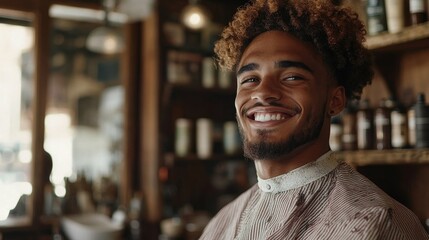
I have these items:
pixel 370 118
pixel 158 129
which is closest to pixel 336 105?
pixel 370 118

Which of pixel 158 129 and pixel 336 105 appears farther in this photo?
pixel 158 129

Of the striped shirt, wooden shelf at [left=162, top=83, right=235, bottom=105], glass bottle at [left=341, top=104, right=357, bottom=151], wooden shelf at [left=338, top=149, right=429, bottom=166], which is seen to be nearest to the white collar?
the striped shirt

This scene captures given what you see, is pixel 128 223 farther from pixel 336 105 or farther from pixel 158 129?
pixel 336 105

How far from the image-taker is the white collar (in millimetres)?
1333

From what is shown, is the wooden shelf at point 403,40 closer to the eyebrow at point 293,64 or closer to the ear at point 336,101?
the ear at point 336,101

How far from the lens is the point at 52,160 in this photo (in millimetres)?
3525

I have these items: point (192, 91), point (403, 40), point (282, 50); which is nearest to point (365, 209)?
point (282, 50)

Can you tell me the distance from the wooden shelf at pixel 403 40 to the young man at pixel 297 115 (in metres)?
0.68

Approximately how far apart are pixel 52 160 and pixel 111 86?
786mm

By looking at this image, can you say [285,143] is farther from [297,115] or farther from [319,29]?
[319,29]

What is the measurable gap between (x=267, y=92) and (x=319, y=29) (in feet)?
0.75

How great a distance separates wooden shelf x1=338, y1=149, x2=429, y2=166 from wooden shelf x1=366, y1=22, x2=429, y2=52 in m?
0.45

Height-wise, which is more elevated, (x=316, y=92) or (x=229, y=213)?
(x=316, y=92)

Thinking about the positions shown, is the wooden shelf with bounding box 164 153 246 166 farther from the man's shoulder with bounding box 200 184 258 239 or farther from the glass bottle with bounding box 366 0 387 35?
the man's shoulder with bounding box 200 184 258 239
